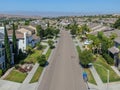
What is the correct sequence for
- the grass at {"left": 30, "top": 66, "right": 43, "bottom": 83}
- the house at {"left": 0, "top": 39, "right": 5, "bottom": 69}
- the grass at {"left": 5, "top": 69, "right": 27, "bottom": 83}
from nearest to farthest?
the grass at {"left": 30, "top": 66, "right": 43, "bottom": 83} < the grass at {"left": 5, "top": 69, "right": 27, "bottom": 83} < the house at {"left": 0, "top": 39, "right": 5, "bottom": 69}

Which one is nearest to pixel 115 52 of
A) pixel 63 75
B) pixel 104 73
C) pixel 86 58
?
pixel 86 58

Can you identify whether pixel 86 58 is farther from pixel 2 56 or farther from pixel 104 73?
pixel 2 56

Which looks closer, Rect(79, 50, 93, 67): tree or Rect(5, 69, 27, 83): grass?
Rect(5, 69, 27, 83): grass

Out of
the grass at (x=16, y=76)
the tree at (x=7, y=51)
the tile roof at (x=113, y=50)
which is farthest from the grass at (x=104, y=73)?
the tree at (x=7, y=51)

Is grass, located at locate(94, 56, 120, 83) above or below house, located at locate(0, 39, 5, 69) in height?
below

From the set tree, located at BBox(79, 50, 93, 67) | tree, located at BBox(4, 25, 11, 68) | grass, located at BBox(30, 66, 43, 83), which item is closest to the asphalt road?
grass, located at BBox(30, 66, 43, 83)

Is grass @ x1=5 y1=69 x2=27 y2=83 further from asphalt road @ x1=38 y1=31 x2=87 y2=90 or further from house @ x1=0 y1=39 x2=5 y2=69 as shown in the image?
asphalt road @ x1=38 y1=31 x2=87 y2=90

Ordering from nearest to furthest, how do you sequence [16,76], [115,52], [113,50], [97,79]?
[97,79]
[16,76]
[115,52]
[113,50]

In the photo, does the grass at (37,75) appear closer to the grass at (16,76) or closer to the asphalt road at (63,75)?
the asphalt road at (63,75)

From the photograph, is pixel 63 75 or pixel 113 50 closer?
pixel 63 75
